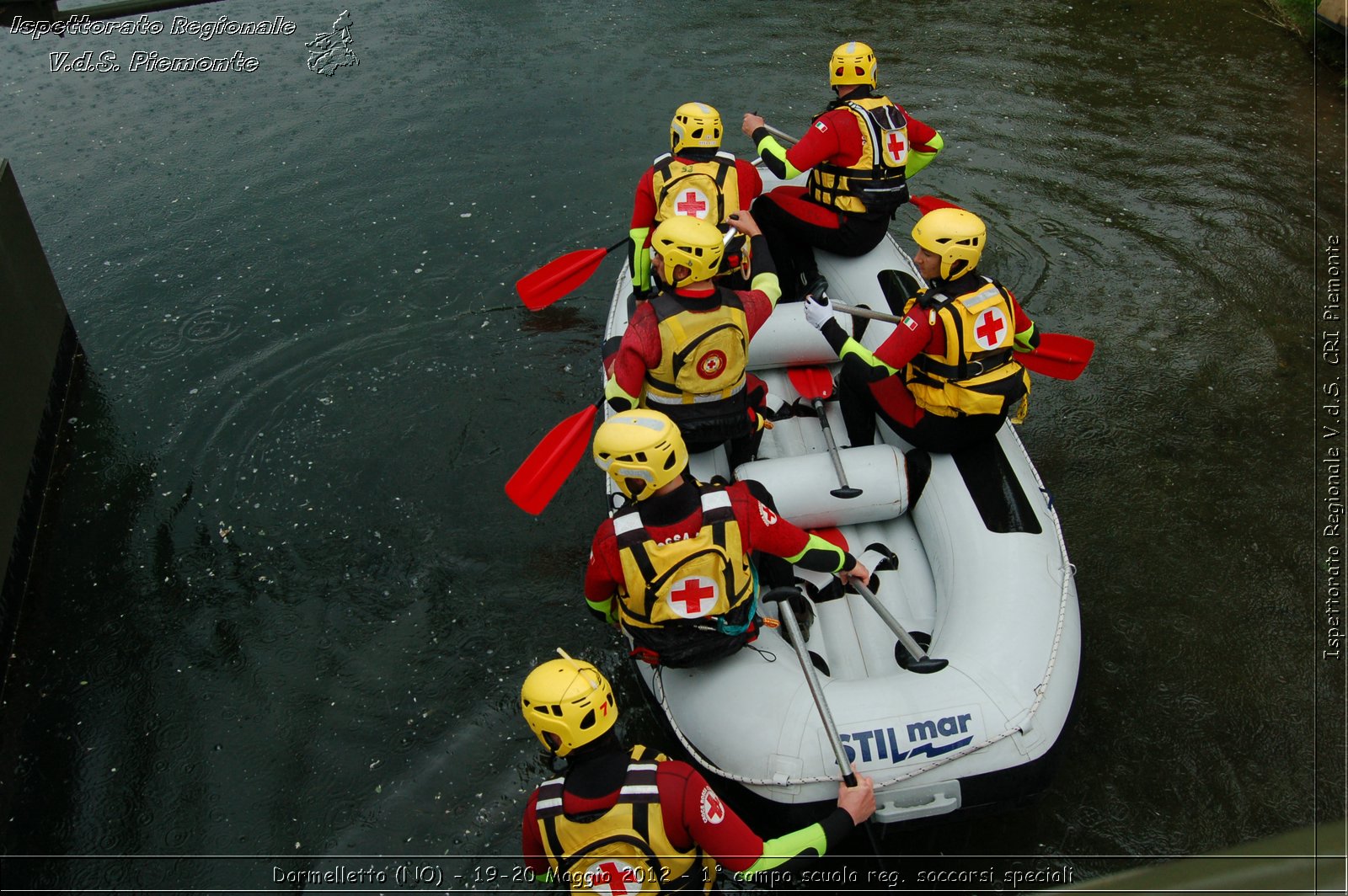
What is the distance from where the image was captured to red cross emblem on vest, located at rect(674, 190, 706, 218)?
15.0 feet

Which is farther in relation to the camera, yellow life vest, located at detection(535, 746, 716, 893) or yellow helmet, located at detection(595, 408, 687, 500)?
yellow helmet, located at detection(595, 408, 687, 500)

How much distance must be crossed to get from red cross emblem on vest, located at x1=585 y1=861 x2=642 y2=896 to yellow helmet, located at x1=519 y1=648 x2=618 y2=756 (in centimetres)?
29

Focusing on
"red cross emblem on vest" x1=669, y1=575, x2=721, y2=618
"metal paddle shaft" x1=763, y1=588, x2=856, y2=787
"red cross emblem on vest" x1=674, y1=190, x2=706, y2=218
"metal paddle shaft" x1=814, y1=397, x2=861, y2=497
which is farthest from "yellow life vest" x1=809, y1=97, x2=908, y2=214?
"red cross emblem on vest" x1=669, y1=575, x2=721, y2=618

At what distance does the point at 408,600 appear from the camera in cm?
441

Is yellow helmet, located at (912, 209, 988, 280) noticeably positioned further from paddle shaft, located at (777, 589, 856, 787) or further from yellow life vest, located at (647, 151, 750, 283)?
paddle shaft, located at (777, 589, 856, 787)

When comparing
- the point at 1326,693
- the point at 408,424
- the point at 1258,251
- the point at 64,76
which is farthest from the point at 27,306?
the point at 1258,251

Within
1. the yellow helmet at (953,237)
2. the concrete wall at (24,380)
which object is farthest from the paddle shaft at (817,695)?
the concrete wall at (24,380)

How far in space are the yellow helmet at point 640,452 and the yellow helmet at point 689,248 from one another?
0.77 meters

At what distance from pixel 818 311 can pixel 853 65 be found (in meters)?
1.48

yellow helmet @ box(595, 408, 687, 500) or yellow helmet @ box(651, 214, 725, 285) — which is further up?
yellow helmet @ box(651, 214, 725, 285)

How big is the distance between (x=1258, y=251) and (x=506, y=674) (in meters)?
5.24

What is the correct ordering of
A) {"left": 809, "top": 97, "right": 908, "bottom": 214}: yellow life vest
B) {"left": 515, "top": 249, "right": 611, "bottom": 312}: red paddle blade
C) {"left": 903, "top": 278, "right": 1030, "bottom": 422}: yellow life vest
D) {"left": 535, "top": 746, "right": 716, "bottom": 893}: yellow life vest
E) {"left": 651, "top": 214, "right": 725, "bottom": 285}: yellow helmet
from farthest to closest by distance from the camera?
{"left": 515, "top": 249, "right": 611, "bottom": 312}: red paddle blade < {"left": 809, "top": 97, "right": 908, "bottom": 214}: yellow life vest < {"left": 903, "top": 278, "right": 1030, "bottom": 422}: yellow life vest < {"left": 651, "top": 214, "right": 725, "bottom": 285}: yellow helmet < {"left": 535, "top": 746, "right": 716, "bottom": 893}: yellow life vest

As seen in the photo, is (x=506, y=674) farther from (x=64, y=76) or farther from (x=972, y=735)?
(x=64, y=76)

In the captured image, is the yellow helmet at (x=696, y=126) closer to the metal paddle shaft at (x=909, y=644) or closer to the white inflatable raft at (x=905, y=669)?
the white inflatable raft at (x=905, y=669)
